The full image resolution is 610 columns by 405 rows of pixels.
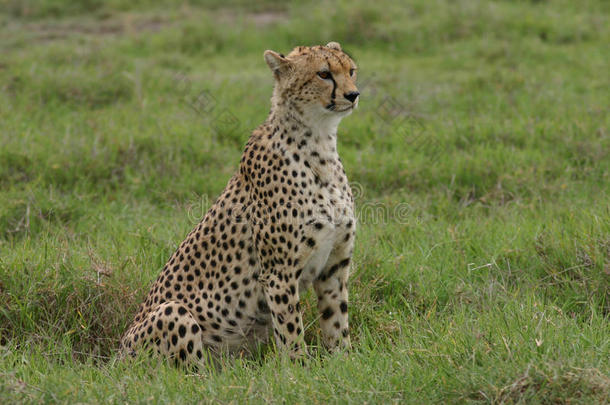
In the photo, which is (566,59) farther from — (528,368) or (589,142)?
(528,368)

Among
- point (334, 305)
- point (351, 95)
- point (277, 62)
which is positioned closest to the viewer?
point (351, 95)

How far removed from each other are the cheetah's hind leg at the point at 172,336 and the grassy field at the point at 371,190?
0.32 ft

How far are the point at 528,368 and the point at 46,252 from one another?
2.46m

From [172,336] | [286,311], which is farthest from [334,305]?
[172,336]

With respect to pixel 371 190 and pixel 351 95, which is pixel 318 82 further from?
pixel 371 190

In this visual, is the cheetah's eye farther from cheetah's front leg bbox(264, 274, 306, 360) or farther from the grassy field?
the grassy field

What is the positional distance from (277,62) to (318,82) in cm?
22

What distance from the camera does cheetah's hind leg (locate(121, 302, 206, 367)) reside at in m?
3.15

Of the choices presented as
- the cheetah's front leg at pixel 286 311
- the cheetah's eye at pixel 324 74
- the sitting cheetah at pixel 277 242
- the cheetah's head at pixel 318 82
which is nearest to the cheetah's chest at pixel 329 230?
the sitting cheetah at pixel 277 242

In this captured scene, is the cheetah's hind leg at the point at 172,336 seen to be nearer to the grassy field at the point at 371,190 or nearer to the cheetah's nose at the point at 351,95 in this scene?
the grassy field at the point at 371,190

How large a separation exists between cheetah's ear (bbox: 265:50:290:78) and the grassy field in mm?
1158

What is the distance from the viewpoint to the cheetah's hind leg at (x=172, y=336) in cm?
315

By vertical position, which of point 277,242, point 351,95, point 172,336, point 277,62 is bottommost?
point 172,336

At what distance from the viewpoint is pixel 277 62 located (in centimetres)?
324
